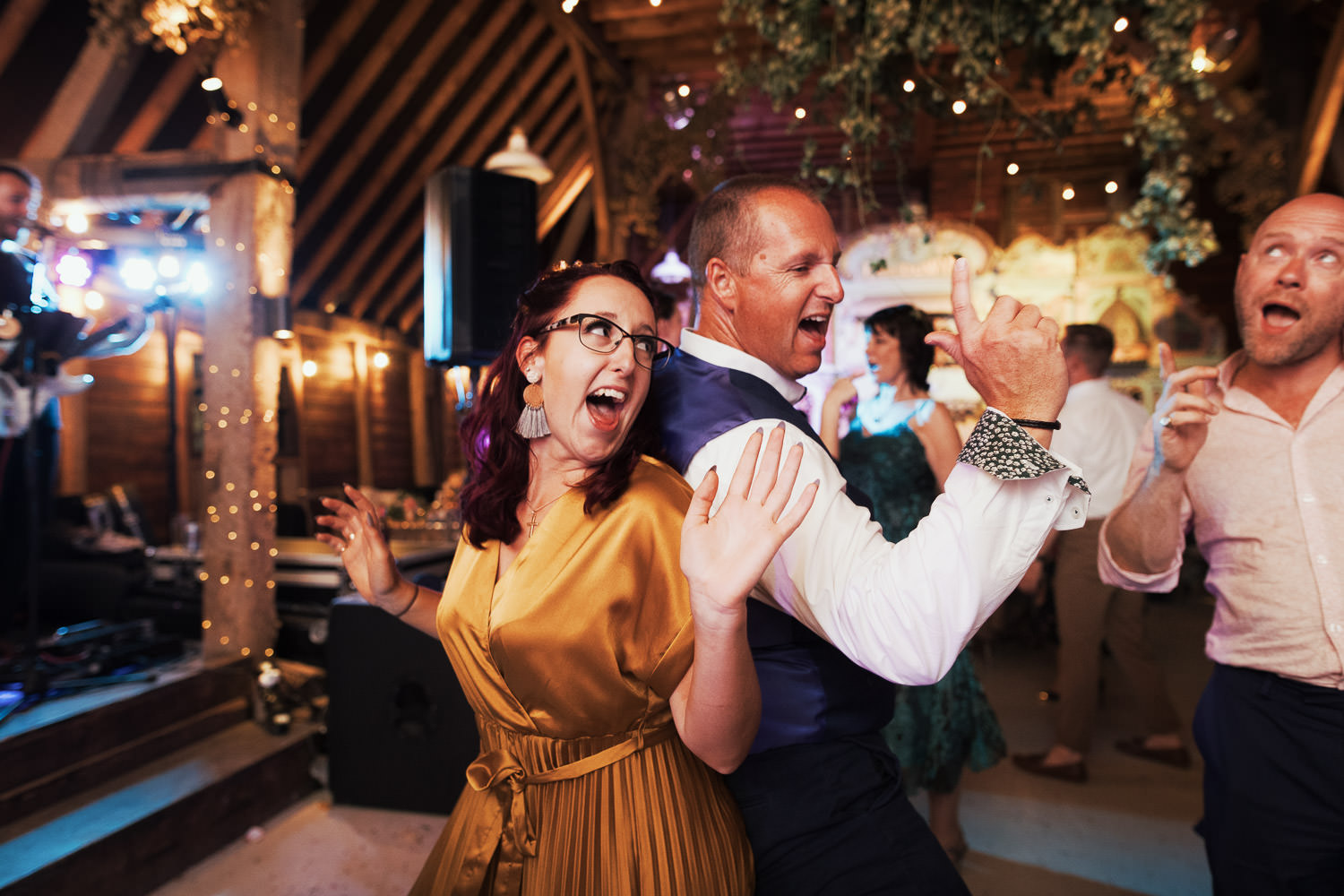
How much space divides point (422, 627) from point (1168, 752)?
344cm

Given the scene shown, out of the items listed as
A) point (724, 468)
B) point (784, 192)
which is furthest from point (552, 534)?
point (784, 192)

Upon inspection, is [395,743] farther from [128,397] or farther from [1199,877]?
[128,397]

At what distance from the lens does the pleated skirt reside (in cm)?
109

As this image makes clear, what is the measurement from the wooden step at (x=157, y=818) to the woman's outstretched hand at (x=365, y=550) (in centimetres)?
171

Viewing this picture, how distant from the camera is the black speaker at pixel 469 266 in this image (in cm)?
294

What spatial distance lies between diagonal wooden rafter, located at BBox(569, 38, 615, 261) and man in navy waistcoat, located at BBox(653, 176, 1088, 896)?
5.38 meters

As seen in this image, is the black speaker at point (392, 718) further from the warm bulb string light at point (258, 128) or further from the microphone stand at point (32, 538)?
the warm bulb string light at point (258, 128)

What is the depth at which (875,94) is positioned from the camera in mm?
3016

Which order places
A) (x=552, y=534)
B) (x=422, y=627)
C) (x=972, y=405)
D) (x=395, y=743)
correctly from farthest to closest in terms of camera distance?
(x=972, y=405), (x=395, y=743), (x=422, y=627), (x=552, y=534)

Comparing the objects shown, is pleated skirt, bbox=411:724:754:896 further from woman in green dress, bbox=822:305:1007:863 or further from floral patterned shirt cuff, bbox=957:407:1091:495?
woman in green dress, bbox=822:305:1007:863

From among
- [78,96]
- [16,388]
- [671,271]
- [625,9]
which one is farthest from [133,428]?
[625,9]

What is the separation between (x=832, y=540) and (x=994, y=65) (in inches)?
94.9

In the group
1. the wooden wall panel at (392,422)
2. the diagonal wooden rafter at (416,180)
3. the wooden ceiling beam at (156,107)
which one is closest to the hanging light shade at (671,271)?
the diagonal wooden rafter at (416,180)

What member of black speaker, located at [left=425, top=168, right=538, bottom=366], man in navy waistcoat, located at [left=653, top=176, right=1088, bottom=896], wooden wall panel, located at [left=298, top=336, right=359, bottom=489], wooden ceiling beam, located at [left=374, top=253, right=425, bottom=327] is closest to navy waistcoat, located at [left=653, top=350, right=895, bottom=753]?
man in navy waistcoat, located at [left=653, top=176, right=1088, bottom=896]
